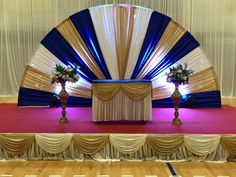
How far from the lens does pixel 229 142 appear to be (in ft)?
13.0

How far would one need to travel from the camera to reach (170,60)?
6.36m

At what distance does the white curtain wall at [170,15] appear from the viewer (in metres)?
8.77

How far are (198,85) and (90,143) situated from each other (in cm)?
314

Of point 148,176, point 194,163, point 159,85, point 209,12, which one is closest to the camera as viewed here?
point 148,176

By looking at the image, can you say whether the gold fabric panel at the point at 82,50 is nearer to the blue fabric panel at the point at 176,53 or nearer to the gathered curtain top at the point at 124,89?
the blue fabric panel at the point at 176,53

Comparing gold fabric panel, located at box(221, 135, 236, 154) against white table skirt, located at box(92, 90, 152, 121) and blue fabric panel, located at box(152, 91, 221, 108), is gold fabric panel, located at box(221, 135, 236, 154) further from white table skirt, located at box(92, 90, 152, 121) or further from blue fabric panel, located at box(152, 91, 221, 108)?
blue fabric panel, located at box(152, 91, 221, 108)

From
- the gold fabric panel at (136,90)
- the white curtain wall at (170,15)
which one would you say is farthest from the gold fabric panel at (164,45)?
the white curtain wall at (170,15)

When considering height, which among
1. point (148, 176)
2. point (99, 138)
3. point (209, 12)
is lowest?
point (148, 176)

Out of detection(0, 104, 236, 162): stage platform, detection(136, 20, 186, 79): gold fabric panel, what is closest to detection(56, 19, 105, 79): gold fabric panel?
detection(136, 20, 186, 79): gold fabric panel

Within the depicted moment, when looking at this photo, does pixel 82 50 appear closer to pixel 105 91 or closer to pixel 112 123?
pixel 105 91

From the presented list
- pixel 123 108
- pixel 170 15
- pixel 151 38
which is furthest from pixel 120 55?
pixel 170 15

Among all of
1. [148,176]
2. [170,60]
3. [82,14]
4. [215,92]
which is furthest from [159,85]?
[148,176]

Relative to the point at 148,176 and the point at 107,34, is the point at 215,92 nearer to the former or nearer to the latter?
the point at 107,34

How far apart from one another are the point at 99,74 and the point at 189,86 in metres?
1.76
